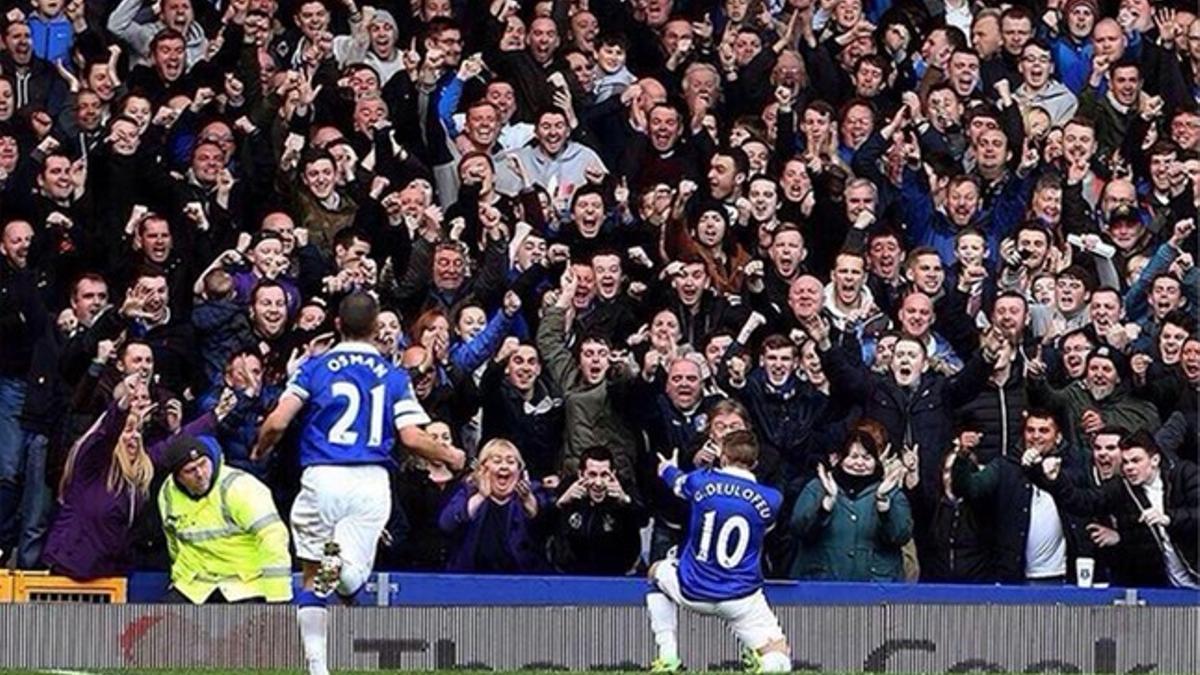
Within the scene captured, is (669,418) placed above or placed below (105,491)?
above

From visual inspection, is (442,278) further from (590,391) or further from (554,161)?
(554,161)

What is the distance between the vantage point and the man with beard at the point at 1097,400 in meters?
20.6

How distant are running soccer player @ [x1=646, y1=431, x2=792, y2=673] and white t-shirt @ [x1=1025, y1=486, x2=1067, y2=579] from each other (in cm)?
289

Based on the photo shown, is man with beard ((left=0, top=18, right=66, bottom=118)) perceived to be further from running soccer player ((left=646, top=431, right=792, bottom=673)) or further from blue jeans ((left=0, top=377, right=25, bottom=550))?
running soccer player ((left=646, top=431, right=792, bottom=673))

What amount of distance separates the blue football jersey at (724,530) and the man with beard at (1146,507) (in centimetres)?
283

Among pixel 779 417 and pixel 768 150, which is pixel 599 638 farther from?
pixel 768 150

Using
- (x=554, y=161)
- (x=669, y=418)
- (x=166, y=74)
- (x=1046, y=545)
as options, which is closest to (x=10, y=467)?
(x=166, y=74)

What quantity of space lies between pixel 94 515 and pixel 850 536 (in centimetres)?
467

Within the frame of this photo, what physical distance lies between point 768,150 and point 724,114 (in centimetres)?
91

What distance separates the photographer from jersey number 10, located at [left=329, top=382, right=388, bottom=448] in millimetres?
15016

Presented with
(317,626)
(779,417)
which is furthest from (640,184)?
(317,626)

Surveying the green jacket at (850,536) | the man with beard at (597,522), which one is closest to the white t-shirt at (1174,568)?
the green jacket at (850,536)

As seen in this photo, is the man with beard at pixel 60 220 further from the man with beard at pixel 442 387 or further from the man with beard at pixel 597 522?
the man with beard at pixel 597 522

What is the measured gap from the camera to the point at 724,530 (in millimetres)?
17891
